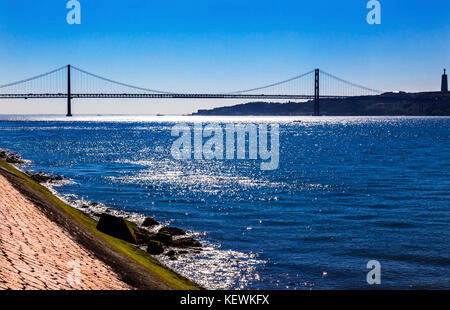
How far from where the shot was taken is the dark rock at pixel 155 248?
14.8m

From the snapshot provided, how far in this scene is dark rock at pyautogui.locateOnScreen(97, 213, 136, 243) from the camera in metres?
15.6

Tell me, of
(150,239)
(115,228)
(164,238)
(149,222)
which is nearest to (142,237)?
(150,239)

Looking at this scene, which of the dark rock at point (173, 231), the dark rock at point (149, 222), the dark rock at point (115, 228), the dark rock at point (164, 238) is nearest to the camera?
the dark rock at point (115, 228)

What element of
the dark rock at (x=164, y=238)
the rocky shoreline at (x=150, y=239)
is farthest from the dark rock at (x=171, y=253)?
the dark rock at (x=164, y=238)

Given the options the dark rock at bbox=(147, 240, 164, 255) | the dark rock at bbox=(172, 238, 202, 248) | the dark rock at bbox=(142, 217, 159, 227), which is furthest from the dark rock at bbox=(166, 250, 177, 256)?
the dark rock at bbox=(142, 217, 159, 227)

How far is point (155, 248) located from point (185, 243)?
1.55 metres

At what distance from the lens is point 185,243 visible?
16109mm

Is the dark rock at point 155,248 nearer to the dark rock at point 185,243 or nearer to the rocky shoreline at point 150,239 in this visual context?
the rocky shoreline at point 150,239

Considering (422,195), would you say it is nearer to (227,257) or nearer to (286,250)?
(286,250)

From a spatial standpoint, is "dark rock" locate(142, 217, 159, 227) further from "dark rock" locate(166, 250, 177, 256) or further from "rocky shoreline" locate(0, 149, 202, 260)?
"dark rock" locate(166, 250, 177, 256)

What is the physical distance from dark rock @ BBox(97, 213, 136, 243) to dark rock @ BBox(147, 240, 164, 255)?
0.97 metres

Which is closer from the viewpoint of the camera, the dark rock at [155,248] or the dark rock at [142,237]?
the dark rock at [155,248]

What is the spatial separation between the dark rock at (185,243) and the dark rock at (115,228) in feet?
4.74
